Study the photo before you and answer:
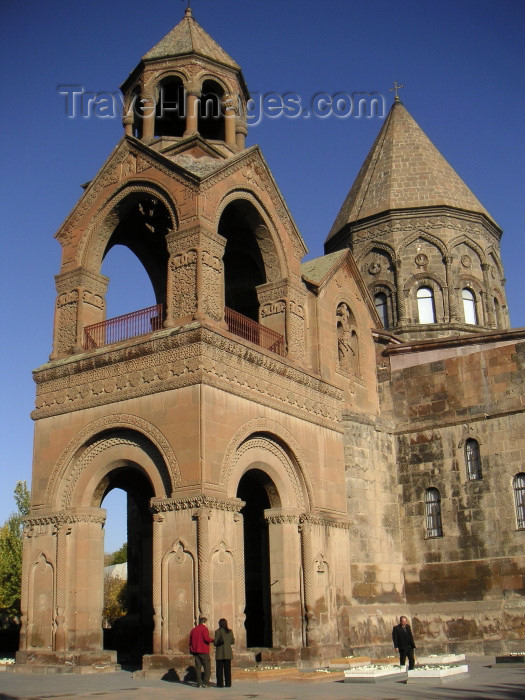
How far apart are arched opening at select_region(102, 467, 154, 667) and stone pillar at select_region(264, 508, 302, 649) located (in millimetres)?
3833

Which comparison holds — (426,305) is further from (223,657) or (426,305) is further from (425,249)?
(223,657)

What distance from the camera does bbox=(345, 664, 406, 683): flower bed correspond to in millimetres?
13945

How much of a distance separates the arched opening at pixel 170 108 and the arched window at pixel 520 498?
12.5 metres

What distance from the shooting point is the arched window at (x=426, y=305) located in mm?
29469

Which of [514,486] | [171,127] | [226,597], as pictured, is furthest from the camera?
[171,127]

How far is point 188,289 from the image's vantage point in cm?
1667

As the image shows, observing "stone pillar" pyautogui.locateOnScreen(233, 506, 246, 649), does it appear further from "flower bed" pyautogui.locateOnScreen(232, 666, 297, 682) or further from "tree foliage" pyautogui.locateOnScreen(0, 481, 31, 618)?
"tree foliage" pyautogui.locateOnScreen(0, 481, 31, 618)

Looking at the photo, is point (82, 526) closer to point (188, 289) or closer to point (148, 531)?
point (148, 531)

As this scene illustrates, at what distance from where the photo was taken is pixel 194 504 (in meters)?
14.8

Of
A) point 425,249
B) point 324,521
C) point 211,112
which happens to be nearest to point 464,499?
point 324,521

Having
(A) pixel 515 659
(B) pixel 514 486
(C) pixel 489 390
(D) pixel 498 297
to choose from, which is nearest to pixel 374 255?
(D) pixel 498 297

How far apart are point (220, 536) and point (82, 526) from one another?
11.2ft

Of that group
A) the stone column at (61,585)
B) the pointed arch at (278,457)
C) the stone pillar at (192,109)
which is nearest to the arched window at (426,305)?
the pointed arch at (278,457)

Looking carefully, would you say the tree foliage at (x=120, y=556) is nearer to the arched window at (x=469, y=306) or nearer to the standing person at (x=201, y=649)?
the arched window at (x=469, y=306)
